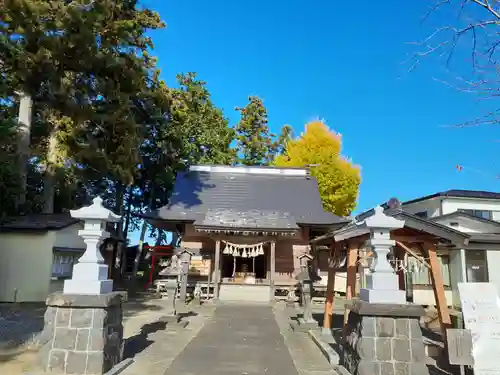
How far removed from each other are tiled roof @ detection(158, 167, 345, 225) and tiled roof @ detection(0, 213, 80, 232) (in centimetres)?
421

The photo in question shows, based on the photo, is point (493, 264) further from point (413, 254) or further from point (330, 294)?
point (413, 254)

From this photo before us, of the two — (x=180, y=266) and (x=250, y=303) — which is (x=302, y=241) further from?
(x=180, y=266)

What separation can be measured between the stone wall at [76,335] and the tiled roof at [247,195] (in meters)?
12.4

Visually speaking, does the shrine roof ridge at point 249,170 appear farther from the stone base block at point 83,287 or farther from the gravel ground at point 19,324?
the stone base block at point 83,287

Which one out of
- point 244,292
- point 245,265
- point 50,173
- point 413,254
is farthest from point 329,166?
point 413,254

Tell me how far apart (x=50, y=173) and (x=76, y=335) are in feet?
45.4

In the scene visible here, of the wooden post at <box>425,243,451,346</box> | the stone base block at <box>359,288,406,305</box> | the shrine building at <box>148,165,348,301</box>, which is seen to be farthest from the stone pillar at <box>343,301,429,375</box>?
the shrine building at <box>148,165,348,301</box>

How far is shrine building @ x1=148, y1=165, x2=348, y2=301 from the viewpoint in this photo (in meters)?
17.3

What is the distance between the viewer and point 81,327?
5566 mm

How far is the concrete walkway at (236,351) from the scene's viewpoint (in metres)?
6.24

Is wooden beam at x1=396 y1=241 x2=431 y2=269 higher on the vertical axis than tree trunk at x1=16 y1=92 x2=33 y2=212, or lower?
lower

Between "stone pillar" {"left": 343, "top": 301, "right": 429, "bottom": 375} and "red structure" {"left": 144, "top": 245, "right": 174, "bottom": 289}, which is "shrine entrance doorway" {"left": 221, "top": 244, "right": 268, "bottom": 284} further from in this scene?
"stone pillar" {"left": 343, "top": 301, "right": 429, "bottom": 375}

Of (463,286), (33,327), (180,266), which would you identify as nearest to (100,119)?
(180,266)

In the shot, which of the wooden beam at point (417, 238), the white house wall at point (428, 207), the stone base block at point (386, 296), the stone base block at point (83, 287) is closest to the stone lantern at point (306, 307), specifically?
the wooden beam at point (417, 238)
